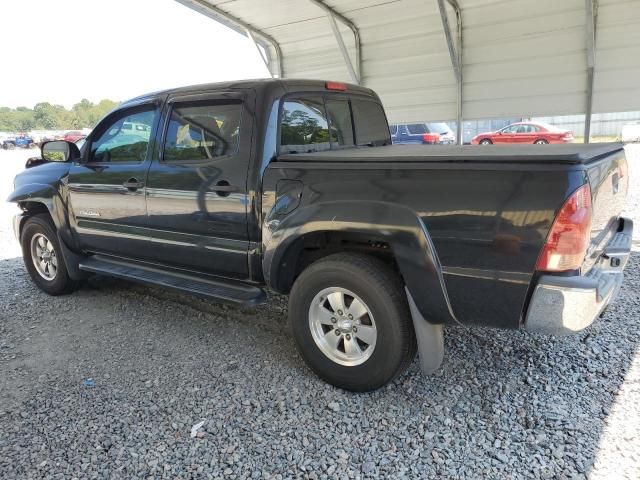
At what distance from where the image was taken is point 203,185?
10.7 ft

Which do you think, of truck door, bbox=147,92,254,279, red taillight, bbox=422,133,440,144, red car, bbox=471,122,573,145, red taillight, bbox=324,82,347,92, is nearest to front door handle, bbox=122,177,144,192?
truck door, bbox=147,92,254,279

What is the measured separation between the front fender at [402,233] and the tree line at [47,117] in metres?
85.7

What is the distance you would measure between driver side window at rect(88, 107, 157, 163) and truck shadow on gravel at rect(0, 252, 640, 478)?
139 centimetres

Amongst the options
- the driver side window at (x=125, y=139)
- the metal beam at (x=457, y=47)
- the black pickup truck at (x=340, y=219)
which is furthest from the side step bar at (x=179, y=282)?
the metal beam at (x=457, y=47)

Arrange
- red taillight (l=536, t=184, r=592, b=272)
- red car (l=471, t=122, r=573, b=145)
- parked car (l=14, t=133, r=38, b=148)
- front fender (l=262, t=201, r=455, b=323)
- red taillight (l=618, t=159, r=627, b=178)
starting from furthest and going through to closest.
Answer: parked car (l=14, t=133, r=38, b=148) < red car (l=471, t=122, r=573, b=145) < red taillight (l=618, t=159, r=627, b=178) < front fender (l=262, t=201, r=455, b=323) < red taillight (l=536, t=184, r=592, b=272)

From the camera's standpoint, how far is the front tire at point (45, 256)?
452 cm

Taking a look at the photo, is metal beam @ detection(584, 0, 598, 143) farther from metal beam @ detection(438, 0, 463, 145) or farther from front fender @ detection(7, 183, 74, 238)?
front fender @ detection(7, 183, 74, 238)

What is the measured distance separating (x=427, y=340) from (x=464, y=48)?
813 cm

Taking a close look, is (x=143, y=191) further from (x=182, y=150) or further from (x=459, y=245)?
(x=459, y=245)

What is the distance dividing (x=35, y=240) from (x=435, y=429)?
14.1 ft

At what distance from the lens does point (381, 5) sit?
29.7 ft

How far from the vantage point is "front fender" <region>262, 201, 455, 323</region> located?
7.87 ft

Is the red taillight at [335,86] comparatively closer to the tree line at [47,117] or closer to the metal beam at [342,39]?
the metal beam at [342,39]

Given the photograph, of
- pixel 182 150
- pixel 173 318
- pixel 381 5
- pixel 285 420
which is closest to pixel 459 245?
pixel 285 420
